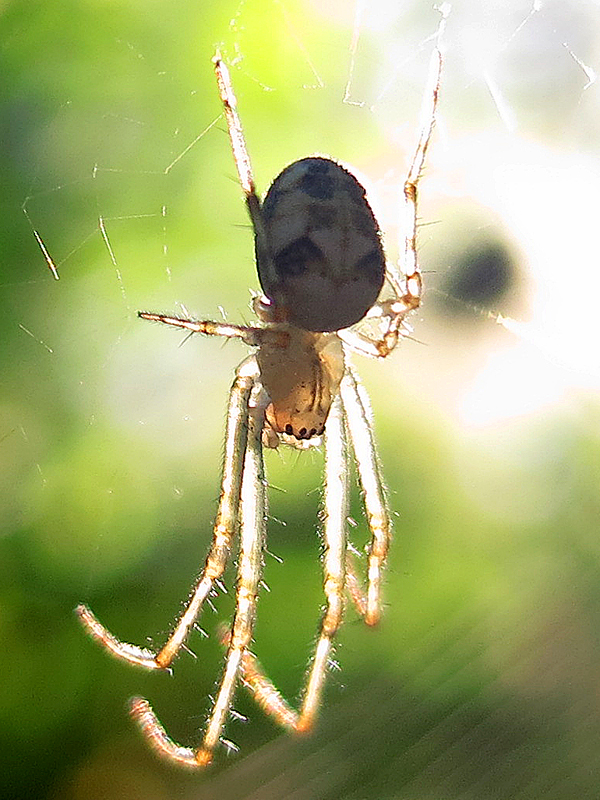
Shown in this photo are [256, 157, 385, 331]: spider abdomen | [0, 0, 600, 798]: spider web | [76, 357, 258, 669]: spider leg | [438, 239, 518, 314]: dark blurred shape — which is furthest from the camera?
[438, 239, 518, 314]: dark blurred shape

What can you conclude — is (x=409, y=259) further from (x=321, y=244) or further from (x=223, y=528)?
(x=223, y=528)

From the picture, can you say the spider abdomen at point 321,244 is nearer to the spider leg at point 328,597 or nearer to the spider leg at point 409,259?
the spider leg at point 409,259

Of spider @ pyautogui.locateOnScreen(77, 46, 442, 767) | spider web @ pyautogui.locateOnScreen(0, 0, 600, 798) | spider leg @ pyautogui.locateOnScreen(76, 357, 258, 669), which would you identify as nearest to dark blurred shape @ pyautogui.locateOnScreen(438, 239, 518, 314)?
spider web @ pyautogui.locateOnScreen(0, 0, 600, 798)

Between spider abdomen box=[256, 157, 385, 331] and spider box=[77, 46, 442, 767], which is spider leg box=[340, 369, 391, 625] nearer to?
spider box=[77, 46, 442, 767]

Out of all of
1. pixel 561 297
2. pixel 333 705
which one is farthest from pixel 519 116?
pixel 333 705

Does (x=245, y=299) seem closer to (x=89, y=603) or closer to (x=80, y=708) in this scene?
(x=89, y=603)

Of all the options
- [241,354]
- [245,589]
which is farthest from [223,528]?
[241,354]

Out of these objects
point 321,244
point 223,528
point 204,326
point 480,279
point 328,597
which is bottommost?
Result: point 328,597
